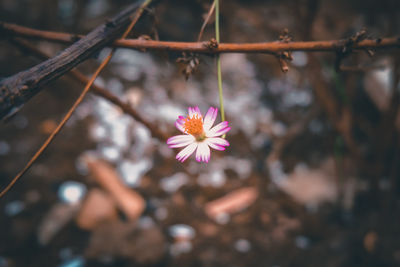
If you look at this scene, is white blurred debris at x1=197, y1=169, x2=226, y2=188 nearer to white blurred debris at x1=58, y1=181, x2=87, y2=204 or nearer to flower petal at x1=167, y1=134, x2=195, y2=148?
white blurred debris at x1=58, y1=181, x2=87, y2=204

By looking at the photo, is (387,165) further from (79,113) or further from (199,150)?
(79,113)

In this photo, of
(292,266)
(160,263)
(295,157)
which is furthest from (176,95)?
(292,266)

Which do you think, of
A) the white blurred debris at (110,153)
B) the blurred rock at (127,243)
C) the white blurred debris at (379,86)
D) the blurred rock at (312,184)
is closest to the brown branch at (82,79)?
the blurred rock at (127,243)

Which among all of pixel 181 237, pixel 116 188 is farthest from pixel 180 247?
pixel 116 188

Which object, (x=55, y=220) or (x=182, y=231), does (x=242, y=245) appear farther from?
(x=55, y=220)

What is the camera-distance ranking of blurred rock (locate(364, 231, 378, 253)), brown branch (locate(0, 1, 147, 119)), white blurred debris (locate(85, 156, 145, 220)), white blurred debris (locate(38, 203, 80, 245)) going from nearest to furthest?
1. brown branch (locate(0, 1, 147, 119))
2. blurred rock (locate(364, 231, 378, 253))
3. white blurred debris (locate(38, 203, 80, 245))
4. white blurred debris (locate(85, 156, 145, 220))

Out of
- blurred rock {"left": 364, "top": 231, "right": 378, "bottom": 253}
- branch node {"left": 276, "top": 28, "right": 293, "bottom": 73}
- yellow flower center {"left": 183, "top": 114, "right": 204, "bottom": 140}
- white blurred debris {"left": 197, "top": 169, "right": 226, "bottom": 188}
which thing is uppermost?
white blurred debris {"left": 197, "top": 169, "right": 226, "bottom": 188}

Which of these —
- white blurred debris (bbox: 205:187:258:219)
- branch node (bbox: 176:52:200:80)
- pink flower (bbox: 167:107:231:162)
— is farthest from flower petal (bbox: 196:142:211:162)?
white blurred debris (bbox: 205:187:258:219)
